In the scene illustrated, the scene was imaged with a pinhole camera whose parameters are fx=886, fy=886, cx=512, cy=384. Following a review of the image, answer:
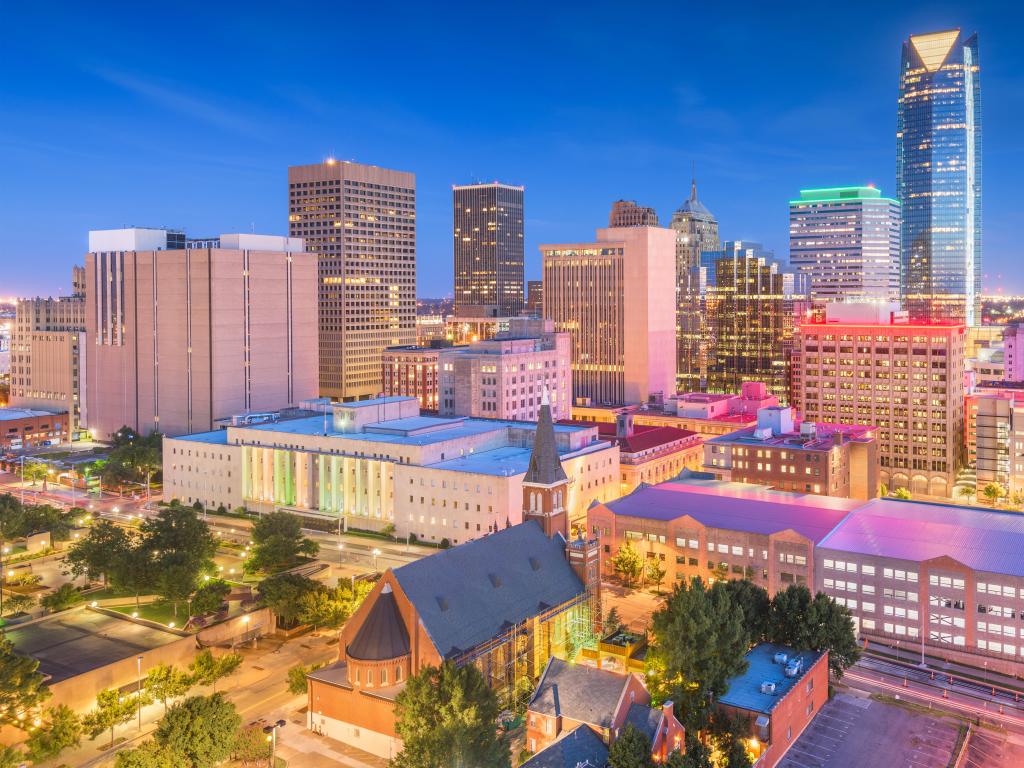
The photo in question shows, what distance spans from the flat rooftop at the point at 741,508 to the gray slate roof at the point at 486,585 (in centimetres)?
2820

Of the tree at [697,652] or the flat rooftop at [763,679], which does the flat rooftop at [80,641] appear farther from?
the flat rooftop at [763,679]

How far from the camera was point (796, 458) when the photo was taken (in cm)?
14538

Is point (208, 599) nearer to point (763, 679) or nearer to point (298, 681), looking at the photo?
point (298, 681)

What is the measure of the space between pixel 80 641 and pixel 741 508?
78.6 meters

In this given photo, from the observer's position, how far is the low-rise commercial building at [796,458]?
14438 centimetres

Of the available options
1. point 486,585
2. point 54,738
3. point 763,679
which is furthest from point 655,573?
point 54,738

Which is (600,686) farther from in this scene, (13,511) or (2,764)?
(13,511)

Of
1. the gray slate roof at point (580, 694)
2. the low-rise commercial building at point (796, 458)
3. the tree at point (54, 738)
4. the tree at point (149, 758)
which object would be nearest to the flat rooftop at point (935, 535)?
the low-rise commercial building at point (796, 458)

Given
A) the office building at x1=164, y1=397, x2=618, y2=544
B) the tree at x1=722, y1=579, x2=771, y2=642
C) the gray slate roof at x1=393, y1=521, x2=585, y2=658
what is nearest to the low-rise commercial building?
the office building at x1=164, y1=397, x2=618, y2=544

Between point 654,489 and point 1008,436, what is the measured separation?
3344 inches

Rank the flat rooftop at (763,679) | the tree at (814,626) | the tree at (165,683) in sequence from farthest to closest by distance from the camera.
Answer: the tree at (814,626) < the tree at (165,683) < the flat rooftop at (763,679)

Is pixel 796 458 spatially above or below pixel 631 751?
above

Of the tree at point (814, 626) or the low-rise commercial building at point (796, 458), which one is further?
the low-rise commercial building at point (796, 458)

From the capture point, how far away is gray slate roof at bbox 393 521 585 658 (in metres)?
74.2
